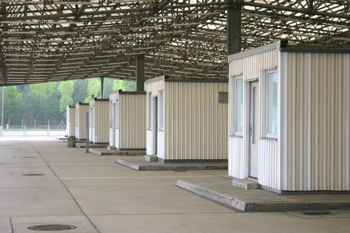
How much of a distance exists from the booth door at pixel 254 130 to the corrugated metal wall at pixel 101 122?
2462 centimetres

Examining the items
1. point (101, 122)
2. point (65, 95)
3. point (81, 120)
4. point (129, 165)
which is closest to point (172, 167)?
point (129, 165)

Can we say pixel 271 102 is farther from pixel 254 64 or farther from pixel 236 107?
pixel 236 107

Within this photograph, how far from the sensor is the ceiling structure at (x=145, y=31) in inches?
958

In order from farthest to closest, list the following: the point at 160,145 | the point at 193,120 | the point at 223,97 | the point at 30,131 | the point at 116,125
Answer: the point at 30,131 < the point at 116,125 < the point at 160,145 < the point at 223,97 < the point at 193,120

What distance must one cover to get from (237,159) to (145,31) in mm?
21050

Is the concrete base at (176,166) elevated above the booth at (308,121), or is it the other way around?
the booth at (308,121)

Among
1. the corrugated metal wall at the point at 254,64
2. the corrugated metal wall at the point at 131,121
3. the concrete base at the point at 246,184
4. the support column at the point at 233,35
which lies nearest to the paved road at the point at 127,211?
the concrete base at the point at 246,184

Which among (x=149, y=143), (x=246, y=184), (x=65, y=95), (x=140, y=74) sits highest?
(x=65, y=95)

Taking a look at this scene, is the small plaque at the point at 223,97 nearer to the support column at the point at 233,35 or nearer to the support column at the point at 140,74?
the support column at the point at 233,35

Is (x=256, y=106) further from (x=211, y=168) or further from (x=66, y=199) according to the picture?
(x=211, y=168)

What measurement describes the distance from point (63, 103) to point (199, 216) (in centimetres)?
11486

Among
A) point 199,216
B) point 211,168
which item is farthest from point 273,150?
point 211,168

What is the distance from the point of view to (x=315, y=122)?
1070 cm

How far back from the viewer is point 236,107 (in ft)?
43.6
